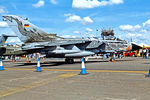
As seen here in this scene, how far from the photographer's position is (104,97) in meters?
5.07

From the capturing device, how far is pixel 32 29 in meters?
19.2

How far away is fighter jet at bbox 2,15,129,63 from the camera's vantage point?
59.6 ft

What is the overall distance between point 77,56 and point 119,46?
5.88 m

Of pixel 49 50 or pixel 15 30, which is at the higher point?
pixel 15 30

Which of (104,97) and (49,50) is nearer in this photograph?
(104,97)

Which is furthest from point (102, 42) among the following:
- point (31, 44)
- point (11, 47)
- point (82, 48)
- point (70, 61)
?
point (11, 47)

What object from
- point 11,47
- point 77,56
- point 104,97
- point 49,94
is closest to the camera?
point 104,97

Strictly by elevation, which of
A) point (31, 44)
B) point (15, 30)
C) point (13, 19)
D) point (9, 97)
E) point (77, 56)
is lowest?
point (9, 97)

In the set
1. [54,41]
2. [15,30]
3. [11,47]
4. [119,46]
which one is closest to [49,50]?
[54,41]

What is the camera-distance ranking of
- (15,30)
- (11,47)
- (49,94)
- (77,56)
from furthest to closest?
(11,47) < (15,30) < (77,56) < (49,94)

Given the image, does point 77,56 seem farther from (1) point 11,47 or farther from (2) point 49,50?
(1) point 11,47

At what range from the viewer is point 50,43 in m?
18.6

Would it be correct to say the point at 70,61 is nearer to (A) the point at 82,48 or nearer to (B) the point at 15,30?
(A) the point at 82,48

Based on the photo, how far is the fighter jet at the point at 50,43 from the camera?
59.6 feet
